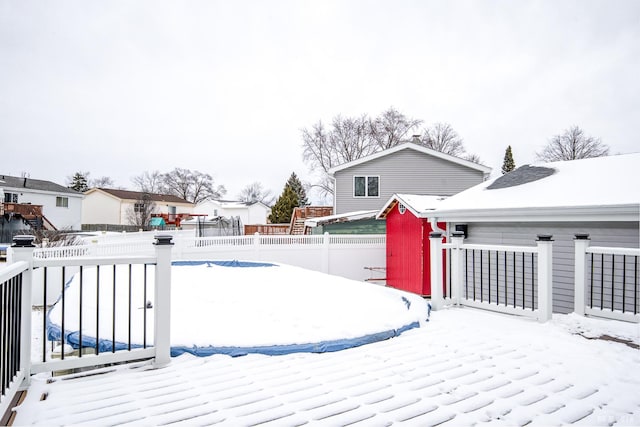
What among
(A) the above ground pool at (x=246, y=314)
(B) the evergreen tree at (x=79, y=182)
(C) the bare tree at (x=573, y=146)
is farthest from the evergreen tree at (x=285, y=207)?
(B) the evergreen tree at (x=79, y=182)

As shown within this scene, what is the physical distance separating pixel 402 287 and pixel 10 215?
24203 millimetres

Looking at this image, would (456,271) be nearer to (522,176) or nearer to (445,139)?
(522,176)

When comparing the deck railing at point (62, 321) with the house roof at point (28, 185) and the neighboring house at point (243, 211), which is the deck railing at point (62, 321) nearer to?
the house roof at point (28, 185)

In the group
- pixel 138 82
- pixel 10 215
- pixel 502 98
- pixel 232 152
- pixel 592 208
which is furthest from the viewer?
pixel 232 152

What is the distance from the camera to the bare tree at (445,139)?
29.5m

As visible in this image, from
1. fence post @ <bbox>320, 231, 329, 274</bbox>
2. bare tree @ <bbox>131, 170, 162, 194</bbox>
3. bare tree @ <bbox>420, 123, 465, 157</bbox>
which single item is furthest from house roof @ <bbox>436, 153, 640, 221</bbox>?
bare tree @ <bbox>131, 170, 162, 194</bbox>

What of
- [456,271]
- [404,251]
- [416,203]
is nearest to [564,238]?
[456,271]

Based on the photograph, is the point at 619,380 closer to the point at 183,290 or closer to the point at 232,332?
the point at 232,332

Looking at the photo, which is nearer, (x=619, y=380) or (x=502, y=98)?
(x=619, y=380)

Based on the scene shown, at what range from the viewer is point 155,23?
10508 mm

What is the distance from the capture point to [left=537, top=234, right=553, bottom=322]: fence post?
3844 millimetres

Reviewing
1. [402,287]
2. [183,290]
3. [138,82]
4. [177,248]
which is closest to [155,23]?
[138,82]

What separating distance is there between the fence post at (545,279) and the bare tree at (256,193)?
152ft

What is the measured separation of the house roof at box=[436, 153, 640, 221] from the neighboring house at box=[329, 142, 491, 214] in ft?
24.2
